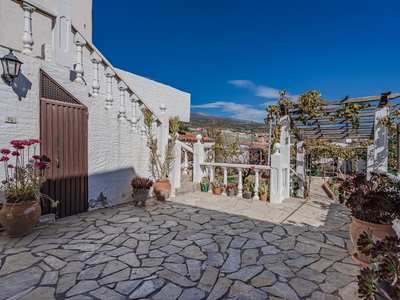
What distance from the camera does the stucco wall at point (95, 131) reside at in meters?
3.58

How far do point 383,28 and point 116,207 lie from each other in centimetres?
1076

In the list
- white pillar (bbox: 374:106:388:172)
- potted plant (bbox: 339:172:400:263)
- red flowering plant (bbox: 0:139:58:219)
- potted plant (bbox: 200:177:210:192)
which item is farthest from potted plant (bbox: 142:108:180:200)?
white pillar (bbox: 374:106:388:172)

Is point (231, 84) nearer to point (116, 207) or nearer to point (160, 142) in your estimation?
→ point (160, 142)

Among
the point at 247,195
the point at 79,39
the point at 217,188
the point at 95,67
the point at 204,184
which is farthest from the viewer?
the point at 204,184

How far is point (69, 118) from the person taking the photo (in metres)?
4.32

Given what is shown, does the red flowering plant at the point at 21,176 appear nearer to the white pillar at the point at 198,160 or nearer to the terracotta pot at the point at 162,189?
the terracotta pot at the point at 162,189

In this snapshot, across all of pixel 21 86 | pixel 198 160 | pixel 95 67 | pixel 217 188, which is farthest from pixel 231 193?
pixel 21 86

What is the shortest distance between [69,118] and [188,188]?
368 centimetres

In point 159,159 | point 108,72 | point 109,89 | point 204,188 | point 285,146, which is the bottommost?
point 204,188

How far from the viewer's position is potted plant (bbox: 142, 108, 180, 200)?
5.69m

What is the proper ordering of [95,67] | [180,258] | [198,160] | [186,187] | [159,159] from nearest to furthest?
[180,258] < [95,67] < [159,159] < [186,187] < [198,160]

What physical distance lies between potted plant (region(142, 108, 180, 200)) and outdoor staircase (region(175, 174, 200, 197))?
2.02 feet

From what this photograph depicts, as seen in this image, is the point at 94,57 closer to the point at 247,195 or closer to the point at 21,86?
the point at 21,86

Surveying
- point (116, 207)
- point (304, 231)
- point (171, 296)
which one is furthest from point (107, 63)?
point (304, 231)
